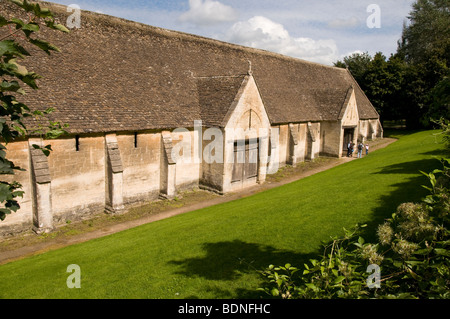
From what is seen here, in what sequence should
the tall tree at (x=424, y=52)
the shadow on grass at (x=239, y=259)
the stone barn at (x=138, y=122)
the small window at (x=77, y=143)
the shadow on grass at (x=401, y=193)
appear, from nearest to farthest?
the shadow on grass at (x=239, y=259) → the shadow on grass at (x=401, y=193) → the stone barn at (x=138, y=122) → the small window at (x=77, y=143) → the tall tree at (x=424, y=52)

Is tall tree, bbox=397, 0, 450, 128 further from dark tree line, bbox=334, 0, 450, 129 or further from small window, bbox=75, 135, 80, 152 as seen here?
small window, bbox=75, 135, 80, 152

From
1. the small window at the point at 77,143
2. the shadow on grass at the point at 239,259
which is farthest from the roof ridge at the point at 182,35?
the shadow on grass at the point at 239,259

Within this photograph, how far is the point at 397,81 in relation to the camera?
52812 millimetres

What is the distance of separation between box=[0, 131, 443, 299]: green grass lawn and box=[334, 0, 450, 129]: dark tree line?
120 feet

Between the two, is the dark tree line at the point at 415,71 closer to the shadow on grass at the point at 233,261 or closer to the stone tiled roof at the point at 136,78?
the stone tiled roof at the point at 136,78

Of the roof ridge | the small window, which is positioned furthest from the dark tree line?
the small window

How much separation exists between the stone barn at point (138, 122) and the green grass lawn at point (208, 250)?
13.2 ft

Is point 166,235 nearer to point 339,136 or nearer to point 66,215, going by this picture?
point 66,215

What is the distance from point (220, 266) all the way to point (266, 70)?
91.5 feet

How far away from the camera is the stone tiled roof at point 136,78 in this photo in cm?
1772

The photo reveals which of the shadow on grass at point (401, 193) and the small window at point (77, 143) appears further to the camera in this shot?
the small window at point (77, 143)
